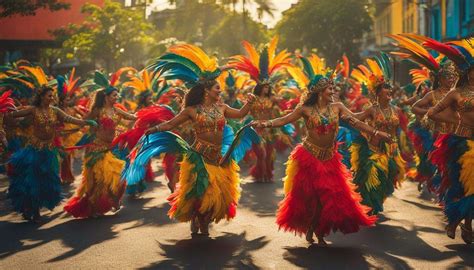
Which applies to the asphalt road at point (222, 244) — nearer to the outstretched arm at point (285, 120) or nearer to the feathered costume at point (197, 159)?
the feathered costume at point (197, 159)

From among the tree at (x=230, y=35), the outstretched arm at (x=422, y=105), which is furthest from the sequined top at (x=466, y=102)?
the tree at (x=230, y=35)

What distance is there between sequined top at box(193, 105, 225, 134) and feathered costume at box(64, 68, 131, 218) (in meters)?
2.07

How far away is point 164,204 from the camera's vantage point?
1280 cm

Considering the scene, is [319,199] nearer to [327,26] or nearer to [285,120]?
[285,120]

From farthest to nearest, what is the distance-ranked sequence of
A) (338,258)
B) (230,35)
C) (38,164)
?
(230,35) → (38,164) → (338,258)

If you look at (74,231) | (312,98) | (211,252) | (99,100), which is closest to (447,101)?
(312,98)

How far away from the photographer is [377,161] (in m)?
10.9

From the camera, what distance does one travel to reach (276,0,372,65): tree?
157 ft

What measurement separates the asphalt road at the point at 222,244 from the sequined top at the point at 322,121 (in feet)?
4.29

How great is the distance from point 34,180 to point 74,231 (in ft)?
4.74

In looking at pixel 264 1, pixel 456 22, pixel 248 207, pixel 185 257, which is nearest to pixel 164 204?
pixel 248 207

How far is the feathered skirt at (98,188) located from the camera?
37.4 feet

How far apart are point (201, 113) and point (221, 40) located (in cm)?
4220

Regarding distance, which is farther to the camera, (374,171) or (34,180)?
(34,180)
